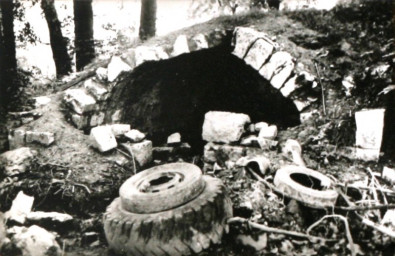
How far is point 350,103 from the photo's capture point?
14.5 ft

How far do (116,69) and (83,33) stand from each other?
265 cm

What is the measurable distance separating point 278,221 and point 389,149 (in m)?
1.63

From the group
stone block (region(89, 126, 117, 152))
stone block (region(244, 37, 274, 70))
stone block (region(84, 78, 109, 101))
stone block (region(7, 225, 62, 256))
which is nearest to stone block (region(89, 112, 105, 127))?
stone block (region(84, 78, 109, 101))

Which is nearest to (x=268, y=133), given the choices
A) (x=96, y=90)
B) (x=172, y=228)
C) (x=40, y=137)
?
(x=172, y=228)

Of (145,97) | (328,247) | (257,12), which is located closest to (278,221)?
(328,247)

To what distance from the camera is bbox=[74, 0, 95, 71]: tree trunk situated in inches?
273

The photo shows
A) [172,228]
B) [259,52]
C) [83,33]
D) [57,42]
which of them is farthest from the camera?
[83,33]

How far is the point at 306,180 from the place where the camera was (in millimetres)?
3812

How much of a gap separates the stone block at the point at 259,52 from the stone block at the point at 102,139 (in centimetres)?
214

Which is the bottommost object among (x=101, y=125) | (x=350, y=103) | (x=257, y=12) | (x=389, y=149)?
(x=101, y=125)

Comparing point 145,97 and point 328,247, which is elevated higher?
point 145,97

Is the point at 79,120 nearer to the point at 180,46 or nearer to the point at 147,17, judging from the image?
the point at 180,46

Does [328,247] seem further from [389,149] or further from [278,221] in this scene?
[389,149]

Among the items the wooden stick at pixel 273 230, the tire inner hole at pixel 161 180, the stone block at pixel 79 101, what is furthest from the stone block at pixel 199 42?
the wooden stick at pixel 273 230
